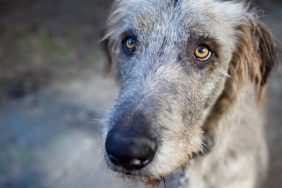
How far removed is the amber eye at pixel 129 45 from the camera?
3248 millimetres

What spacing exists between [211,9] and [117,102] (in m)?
0.77

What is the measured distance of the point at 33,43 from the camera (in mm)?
5914

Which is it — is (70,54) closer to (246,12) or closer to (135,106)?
(246,12)

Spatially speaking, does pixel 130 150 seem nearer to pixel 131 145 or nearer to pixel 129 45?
pixel 131 145

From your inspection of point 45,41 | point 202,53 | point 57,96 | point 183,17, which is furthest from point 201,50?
point 45,41

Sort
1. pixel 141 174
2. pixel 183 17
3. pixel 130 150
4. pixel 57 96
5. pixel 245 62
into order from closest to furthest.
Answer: pixel 130 150 → pixel 141 174 → pixel 183 17 → pixel 245 62 → pixel 57 96

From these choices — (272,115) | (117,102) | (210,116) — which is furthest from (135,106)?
(272,115)

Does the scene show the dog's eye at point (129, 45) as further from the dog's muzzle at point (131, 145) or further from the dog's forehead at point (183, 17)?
the dog's muzzle at point (131, 145)

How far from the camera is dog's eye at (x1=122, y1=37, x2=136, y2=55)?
3248 millimetres

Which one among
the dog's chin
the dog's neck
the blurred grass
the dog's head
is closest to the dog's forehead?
the dog's head

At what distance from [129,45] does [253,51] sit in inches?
29.3

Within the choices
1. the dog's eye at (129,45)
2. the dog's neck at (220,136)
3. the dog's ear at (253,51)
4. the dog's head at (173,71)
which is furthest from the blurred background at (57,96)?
the dog's eye at (129,45)

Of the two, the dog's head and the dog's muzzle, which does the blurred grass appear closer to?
the dog's head

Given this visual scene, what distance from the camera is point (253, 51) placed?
348 centimetres
